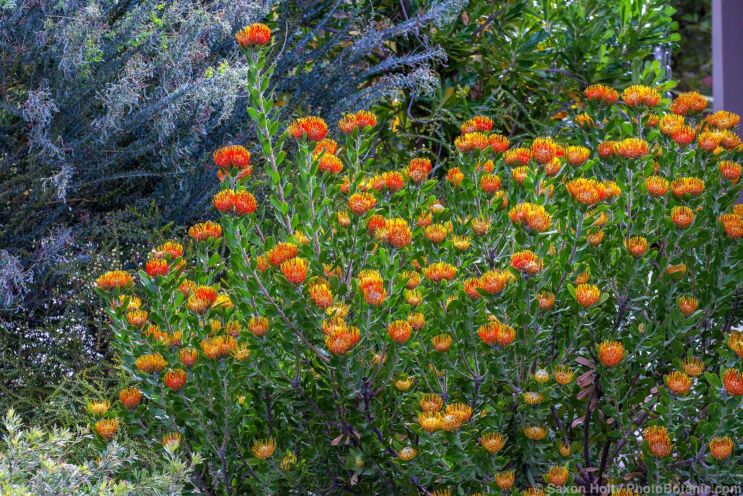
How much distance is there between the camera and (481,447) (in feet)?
4.82

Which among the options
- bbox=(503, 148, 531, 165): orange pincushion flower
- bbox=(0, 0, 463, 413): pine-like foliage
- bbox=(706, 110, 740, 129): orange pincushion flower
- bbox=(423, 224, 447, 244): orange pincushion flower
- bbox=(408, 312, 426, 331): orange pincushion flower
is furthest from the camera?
bbox=(0, 0, 463, 413): pine-like foliage

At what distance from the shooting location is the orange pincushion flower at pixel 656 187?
162 cm

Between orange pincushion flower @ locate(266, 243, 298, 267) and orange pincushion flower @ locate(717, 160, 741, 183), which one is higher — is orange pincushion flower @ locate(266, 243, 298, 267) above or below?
above

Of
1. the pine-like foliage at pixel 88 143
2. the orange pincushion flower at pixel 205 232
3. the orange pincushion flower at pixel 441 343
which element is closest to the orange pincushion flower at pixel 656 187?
the orange pincushion flower at pixel 441 343

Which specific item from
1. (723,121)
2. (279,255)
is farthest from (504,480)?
(723,121)

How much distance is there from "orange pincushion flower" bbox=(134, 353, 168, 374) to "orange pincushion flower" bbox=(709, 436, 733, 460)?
973mm

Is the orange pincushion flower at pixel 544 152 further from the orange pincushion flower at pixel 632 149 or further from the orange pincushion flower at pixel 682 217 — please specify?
the orange pincushion flower at pixel 682 217

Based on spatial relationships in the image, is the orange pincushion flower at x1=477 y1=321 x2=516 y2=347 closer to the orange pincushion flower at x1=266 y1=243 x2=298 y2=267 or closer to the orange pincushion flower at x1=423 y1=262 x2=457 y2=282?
the orange pincushion flower at x1=423 y1=262 x2=457 y2=282

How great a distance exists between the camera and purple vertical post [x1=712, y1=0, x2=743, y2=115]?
4.97 m

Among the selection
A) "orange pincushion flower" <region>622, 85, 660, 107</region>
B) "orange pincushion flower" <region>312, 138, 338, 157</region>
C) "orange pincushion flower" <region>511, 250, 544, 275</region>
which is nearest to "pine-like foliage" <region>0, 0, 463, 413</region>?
"orange pincushion flower" <region>312, 138, 338, 157</region>

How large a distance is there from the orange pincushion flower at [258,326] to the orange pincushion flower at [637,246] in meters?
0.69

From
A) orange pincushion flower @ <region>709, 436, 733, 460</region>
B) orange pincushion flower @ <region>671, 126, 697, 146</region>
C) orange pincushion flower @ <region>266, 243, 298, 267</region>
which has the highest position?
orange pincushion flower @ <region>266, 243, 298, 267</region>

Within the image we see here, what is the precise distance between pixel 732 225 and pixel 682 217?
0.11 meters

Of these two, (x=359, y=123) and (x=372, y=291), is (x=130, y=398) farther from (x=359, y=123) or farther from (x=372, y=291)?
(x=359, y=123)
